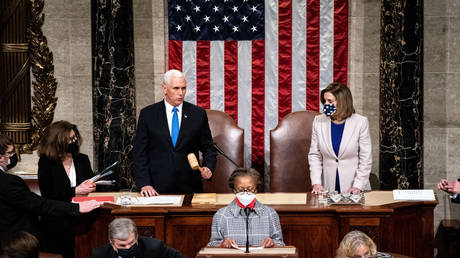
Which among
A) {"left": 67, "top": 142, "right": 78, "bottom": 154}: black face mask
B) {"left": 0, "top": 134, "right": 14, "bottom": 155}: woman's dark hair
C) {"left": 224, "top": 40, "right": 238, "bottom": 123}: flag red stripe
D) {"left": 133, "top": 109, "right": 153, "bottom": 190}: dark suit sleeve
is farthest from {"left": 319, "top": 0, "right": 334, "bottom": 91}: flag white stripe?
{"left": 0, "top": 134, "right": 14, "bottom": 155}: woman's dark hair

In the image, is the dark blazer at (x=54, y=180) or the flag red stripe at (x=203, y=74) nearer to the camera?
the dark blazer at (x=54, y=180)

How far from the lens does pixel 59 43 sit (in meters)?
8.60

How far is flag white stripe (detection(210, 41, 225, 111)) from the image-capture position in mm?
8617

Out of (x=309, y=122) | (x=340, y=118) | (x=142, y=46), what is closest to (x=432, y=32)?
(x=309, y=122)

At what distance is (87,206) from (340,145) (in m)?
2.37

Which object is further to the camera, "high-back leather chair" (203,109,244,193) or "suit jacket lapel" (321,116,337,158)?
"high-back leather chair" (203,109,244,193)

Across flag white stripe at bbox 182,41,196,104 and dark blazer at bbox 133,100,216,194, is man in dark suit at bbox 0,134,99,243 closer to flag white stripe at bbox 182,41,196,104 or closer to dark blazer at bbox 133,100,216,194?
dark blazer at bbox 133,100,216,194

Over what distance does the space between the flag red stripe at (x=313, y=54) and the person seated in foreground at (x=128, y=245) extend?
160 inches

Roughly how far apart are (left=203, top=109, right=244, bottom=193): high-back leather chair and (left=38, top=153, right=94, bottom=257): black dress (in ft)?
6.86

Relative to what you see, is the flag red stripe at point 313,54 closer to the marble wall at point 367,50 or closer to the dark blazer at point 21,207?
the marble wall at point 367,50

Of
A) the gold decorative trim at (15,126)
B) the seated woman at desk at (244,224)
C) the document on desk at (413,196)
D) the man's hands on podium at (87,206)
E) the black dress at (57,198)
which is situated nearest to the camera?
the seated woman at desk at (244,224)

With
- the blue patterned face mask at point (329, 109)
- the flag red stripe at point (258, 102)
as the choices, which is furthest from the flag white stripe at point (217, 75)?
the blue patterned face mask at point (329, 109)

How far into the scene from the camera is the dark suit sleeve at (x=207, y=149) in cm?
638

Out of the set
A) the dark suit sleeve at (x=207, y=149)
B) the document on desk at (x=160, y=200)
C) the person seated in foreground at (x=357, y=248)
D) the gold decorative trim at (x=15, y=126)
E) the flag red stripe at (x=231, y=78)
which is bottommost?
the person seated in foreground at (x=357, y=248)
